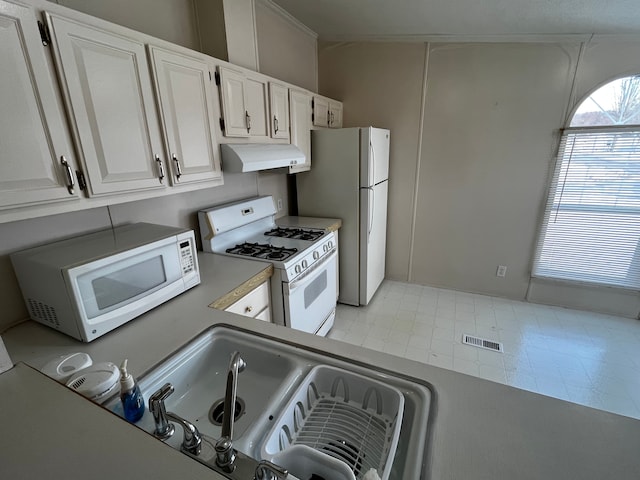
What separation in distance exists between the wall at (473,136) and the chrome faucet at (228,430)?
10.2ft

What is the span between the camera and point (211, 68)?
5.42 feet

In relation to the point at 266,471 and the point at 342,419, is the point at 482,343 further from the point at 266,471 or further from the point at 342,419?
the point at 266,471

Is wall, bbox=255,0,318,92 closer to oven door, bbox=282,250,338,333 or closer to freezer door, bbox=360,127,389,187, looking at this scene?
freezer door, bbox=360,127,389,187

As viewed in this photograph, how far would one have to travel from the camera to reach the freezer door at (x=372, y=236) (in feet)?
9.30

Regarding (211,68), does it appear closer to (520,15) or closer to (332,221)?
(332,221)

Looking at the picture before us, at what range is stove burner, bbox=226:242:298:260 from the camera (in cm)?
197

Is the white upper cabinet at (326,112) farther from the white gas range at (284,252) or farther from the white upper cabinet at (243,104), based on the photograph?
the white gas range at (284,252)

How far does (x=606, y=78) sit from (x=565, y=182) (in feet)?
2.95

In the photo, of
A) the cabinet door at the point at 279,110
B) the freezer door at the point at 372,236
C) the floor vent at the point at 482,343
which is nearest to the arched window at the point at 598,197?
the floor vent at the point at 482,343

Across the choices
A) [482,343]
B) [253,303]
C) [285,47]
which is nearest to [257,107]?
[285,47]

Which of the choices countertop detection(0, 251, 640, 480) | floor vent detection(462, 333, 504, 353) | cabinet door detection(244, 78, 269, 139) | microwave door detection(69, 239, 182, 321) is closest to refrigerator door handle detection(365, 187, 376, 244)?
cabinet door detection(244, 78, 269, 139)

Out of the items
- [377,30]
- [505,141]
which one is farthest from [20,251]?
[505,141]

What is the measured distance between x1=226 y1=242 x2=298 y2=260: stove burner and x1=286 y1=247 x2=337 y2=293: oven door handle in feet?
0.58

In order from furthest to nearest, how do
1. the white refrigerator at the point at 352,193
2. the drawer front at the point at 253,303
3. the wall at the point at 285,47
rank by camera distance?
the white refrigerator at the point at 352,193, the wall at the point at 285,47, the drawer front at the point at 253,303
